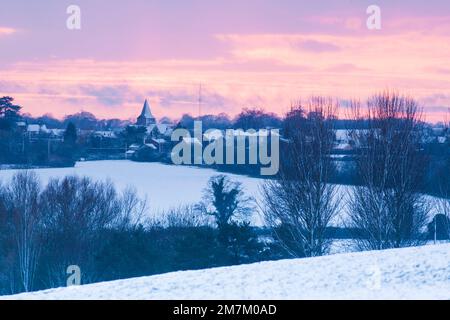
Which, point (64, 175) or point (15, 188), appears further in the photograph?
point (64, 175)

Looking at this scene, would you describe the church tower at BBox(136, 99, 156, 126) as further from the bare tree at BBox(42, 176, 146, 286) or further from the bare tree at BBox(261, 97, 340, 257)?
the bare tree at BBox(261, 97, 340, 257)

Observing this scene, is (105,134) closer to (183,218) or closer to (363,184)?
(183,218)

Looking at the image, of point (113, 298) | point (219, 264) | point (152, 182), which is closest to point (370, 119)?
point (219, 264)

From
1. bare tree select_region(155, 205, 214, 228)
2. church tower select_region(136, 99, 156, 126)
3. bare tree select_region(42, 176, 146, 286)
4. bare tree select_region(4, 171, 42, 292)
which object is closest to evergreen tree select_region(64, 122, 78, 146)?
church tower select_region(136, 99, 156, 126)

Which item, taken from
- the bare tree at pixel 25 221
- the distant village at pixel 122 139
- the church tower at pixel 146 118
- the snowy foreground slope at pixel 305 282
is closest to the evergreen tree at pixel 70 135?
the distant village at pixel 122 139

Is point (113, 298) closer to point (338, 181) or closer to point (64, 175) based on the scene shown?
point (338, 181)

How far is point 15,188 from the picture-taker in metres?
36.9

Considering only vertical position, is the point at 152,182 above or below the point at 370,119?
below

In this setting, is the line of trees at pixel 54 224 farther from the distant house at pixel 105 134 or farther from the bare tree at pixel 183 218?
the distant house at pixel 105 134

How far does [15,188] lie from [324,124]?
15703mm

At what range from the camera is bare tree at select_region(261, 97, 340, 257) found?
87.3 ft

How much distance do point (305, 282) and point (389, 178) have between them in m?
15.5

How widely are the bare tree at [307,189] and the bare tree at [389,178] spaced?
104 centimetres

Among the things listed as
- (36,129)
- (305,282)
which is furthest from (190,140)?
(305,282)
